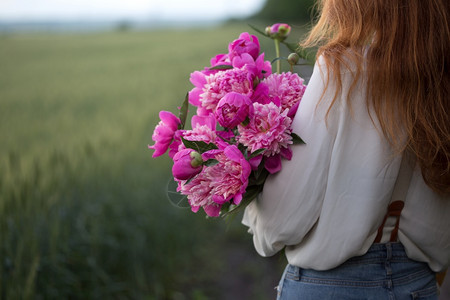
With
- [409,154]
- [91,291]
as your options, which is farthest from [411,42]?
[91,291]

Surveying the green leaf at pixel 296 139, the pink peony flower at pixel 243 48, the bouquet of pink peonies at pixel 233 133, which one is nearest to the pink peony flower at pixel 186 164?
the bouquet of pink peonies at pixel 233 133

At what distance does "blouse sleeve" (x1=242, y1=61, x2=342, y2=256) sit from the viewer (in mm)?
1163

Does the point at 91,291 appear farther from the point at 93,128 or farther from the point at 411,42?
the point at 411,42

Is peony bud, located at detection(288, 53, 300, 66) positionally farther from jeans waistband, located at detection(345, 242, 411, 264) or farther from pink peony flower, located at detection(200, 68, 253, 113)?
jeans waistband, located at detection(345, 242, 411, 264)

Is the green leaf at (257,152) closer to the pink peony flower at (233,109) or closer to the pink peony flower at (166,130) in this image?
the pink peony flower at (233,109)


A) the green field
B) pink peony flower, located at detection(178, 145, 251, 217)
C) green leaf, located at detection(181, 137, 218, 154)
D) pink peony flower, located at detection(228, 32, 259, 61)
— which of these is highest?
pink peony flower, located at detection(228, 32, 259, 61)

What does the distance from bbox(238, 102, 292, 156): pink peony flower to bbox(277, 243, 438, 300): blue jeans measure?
0.35 meters

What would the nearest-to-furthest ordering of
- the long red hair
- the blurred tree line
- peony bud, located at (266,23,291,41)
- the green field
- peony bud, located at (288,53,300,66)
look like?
the long red hair
peony bud, located at (288,53,300,66)
peony bud, located at (266,23,291,41)
the green field
the blurred tree line

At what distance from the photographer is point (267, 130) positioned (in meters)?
1.20

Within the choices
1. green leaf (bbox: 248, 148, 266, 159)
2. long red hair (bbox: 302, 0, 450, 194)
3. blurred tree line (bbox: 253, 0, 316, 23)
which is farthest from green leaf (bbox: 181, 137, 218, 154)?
blurred tree line (bbox: 253, 0, 316, 23)

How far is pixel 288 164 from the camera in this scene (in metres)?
1.20

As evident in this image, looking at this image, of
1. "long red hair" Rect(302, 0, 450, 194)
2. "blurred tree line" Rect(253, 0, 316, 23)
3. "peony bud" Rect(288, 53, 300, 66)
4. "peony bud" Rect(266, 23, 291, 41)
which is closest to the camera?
"long red hair" Rect(302, 0, 450, 194)

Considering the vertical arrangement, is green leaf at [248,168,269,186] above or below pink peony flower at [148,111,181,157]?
below

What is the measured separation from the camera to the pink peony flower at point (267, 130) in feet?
3.83
